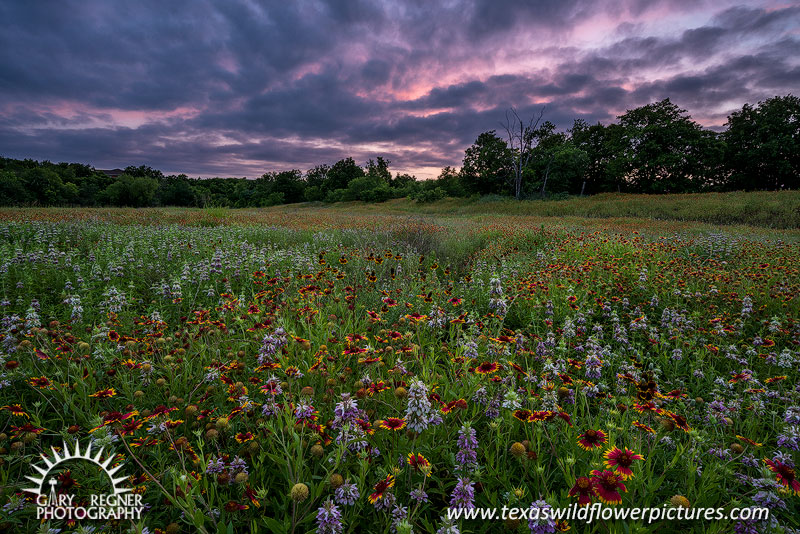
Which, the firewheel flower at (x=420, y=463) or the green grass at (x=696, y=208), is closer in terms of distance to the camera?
the firewheel flower at (x=420, y=463)

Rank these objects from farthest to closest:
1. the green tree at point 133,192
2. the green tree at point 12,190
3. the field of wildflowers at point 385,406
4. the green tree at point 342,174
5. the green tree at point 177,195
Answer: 1. the green tree at point 342,174
2. the green tree at point 177,195
3. the green tree at point 133,192
4. the green tree at point 12,190
5. the field of wildflowers at point 385,406

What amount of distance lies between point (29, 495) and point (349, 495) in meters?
1.42

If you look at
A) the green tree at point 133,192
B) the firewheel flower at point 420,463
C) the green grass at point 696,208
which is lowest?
the firewheel flower at point 420,463

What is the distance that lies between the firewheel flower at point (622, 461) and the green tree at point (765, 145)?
174ft

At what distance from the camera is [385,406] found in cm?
221

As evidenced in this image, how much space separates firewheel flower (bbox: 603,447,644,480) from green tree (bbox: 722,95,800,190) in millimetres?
53056

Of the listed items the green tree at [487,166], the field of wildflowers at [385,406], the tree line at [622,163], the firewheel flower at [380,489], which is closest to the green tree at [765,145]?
the tree line at [622,163]

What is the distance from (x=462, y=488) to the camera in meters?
1.39

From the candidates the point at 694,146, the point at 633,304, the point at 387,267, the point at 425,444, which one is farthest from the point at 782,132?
the point at 425,444

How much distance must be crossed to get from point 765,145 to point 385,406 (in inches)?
2120

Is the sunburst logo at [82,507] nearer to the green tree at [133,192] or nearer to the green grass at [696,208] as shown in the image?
the green grass at [696,208]

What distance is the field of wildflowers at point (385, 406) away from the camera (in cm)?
151

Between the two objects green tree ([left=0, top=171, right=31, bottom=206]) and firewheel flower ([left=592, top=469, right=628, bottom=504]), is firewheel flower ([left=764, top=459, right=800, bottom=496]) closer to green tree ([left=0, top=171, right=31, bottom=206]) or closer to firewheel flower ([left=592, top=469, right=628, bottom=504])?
firewheel flower ([left=592, top=469, right=628, bottom=504])

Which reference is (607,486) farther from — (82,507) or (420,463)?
(82,507)
